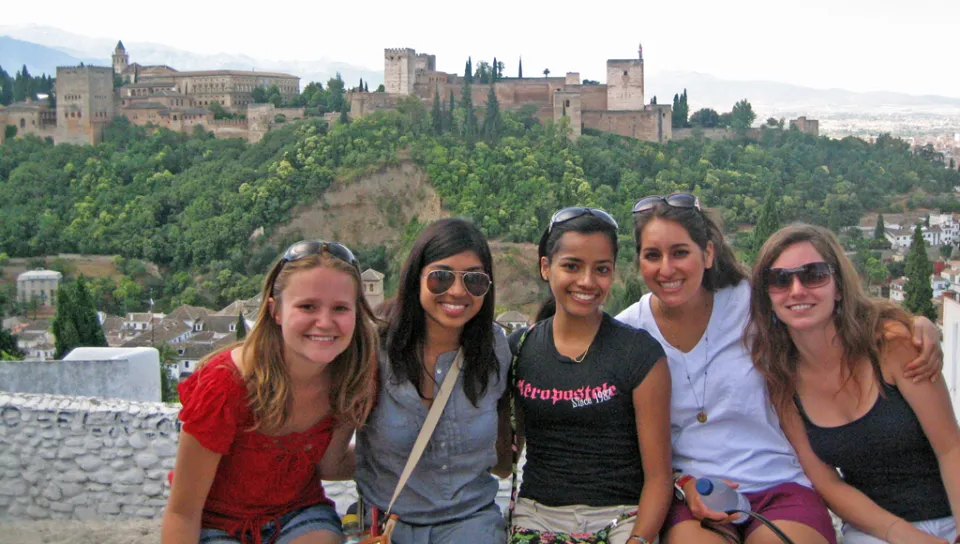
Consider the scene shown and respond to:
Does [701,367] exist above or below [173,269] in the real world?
above

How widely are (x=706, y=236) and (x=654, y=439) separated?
0.73 meters

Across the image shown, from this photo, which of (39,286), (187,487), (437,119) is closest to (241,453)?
(187,487)

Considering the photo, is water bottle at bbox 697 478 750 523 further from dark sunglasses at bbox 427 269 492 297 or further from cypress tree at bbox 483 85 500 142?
cypress tree at bbox 483 85 500 142

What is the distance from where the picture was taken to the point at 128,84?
48.2m

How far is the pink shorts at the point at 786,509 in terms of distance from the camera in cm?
286

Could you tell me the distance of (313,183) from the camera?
37.2 meters

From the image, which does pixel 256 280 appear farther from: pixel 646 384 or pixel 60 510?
pixel 646 384

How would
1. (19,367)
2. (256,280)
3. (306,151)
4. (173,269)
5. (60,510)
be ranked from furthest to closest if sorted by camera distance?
(306,151) → (173,269) → (256,280) → (19,367) → (60,510)

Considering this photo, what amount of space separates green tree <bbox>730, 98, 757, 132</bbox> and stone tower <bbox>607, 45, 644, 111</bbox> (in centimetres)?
592

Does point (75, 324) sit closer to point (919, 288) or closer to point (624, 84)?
point (919, 288)

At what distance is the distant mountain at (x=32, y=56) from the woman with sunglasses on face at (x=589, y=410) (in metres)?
166

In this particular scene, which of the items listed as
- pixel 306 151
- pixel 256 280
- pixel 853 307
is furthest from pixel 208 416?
pixel 306 151

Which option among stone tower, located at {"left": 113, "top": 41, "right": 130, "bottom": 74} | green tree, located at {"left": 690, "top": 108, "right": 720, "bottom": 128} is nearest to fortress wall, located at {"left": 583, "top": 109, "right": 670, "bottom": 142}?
green tree, located at {"left": 690, "top": 108, "right": 720, "bottom": 128}

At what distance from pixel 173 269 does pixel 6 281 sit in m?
5.81
